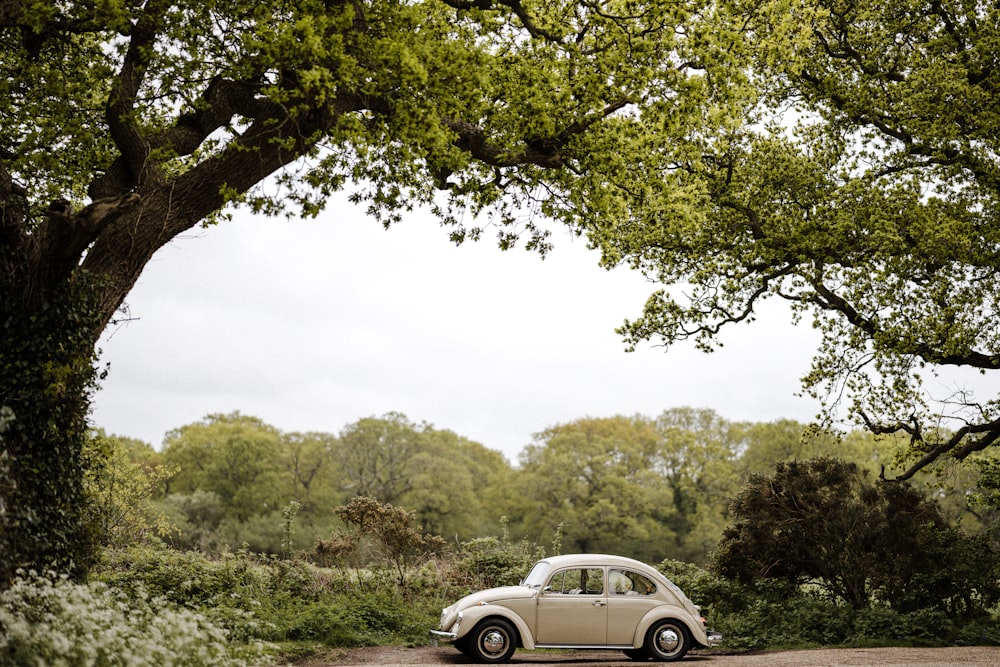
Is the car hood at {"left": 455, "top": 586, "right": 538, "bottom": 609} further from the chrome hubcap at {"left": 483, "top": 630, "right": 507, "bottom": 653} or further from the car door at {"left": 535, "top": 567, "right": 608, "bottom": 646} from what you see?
the chrome hubcap at {"left": 483, "top": 630, "right": 507, "bottom": 653}

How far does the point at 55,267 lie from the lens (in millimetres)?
10961

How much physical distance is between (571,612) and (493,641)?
1238 mm

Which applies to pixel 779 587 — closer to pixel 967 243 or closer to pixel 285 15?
pixel 967 243

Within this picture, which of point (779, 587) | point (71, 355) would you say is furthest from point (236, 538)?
point (71, 355)

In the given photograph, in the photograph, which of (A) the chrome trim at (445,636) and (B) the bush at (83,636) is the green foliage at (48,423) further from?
(A) the chrome trim at (445,636)

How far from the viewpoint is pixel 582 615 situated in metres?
13.4

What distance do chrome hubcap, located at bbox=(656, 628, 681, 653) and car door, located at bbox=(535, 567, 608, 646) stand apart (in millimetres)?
858

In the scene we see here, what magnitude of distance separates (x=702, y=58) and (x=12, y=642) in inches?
435

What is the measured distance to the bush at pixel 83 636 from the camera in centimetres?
758

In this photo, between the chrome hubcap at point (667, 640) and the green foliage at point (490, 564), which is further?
the green foliage at point (490, 564)

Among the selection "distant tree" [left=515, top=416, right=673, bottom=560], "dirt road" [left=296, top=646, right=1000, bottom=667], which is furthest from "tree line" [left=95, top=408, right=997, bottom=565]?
"dirt road" [left=296, top=646, right=1000, bottom=667]

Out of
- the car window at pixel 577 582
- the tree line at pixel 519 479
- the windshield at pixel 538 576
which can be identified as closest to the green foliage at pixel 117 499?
the windshield at pixel 538 576

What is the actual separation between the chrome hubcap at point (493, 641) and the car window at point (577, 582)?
103cm

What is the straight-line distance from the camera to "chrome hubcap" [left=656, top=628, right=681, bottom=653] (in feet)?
44.4
